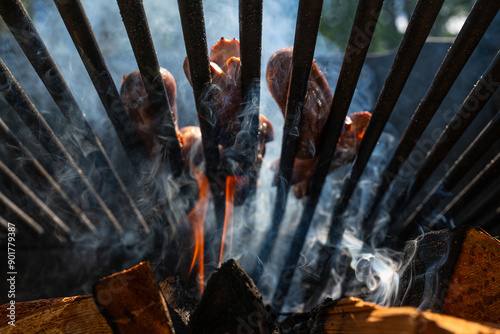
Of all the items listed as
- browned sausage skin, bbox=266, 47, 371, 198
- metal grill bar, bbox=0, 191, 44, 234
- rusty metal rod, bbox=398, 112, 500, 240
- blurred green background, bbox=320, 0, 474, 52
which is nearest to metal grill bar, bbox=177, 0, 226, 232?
browned sausage skin, bbox=266, 47, 371, 198

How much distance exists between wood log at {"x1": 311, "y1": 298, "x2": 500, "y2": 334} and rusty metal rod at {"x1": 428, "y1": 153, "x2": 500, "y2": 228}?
1.54 meters

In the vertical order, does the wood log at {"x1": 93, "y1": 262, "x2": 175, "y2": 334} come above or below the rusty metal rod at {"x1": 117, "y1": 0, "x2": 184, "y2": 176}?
below

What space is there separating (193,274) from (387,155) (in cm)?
271

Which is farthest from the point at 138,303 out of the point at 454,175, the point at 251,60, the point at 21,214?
the point at 454,175

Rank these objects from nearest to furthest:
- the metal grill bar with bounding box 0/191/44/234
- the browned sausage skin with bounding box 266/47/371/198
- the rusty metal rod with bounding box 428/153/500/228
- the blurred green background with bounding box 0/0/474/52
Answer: the browned sausage skin with bounding box 266/47/371/198, the rusty metal rod with bounding box 428/153/500/228, the metal grill bar with bounding box 0/191/44/234, the blurred green background with bounding box 0/0/474/52

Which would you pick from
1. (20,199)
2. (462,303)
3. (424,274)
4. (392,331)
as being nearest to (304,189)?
(424,274)

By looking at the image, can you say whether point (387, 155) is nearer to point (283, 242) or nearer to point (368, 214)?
point (368, 214)

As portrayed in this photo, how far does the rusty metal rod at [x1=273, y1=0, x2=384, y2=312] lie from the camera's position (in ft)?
5.29

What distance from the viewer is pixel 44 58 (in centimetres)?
181

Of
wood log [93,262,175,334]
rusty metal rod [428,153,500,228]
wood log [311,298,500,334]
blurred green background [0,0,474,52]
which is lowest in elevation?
wood log [93,262,175,334]

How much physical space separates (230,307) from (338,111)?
4.34 feet

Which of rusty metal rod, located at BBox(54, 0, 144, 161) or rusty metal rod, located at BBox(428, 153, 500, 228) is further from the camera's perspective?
rusty metal rod, located at BBox(428, 153, 500, 228)

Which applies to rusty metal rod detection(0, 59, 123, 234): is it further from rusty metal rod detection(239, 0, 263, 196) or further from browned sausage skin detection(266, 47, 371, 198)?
browned sausage skin detection(266, 47, 371, 198)

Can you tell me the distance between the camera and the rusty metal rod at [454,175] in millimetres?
2170
